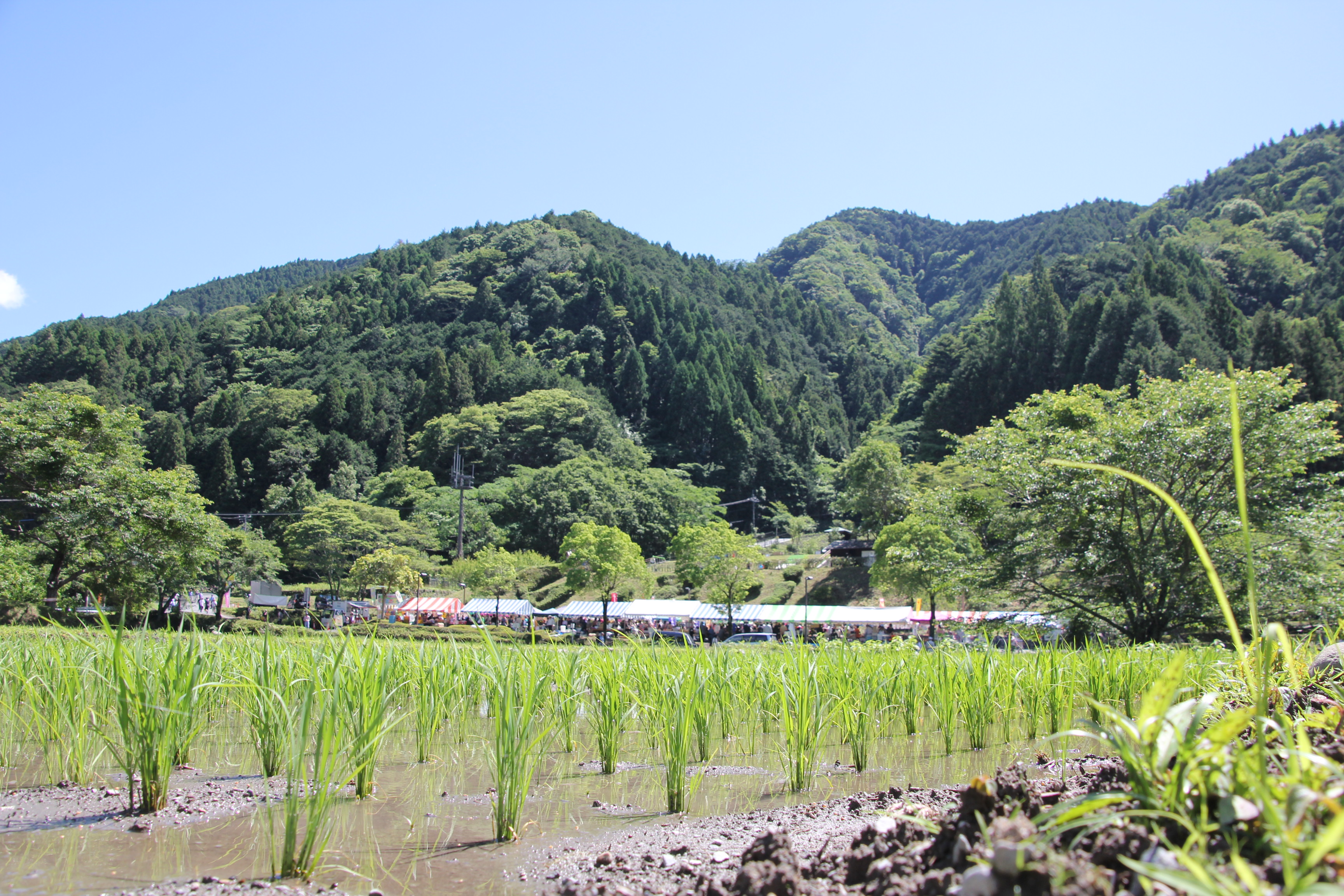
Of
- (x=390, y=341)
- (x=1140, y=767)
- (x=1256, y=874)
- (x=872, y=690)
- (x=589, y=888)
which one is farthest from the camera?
(x=390, y=341)

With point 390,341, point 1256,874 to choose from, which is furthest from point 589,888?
point 390,341

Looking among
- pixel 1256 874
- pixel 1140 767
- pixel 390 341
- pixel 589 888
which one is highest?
pixel 390 341

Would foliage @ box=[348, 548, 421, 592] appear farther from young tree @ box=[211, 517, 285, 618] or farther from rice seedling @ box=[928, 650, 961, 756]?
rice seedling @ box=[928, 650, 961, 756]

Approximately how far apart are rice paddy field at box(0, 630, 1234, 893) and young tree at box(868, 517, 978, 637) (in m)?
7.95

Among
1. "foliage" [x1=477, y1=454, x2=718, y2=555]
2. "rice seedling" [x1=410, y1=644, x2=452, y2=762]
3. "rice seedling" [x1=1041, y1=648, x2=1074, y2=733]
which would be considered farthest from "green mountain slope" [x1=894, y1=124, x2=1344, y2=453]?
"rice seedling" [x1=410, y1=644, x2=452, y2=762]

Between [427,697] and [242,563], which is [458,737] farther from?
[242,563]

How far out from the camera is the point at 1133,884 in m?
1.59

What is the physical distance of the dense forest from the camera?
5991 cm

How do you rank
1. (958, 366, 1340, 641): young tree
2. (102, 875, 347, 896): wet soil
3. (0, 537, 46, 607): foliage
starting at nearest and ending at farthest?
(102, 875, 347, 896): wet soil, (958, 366, 1340, 641): young tree, (0, 537, 46, 607): foliage

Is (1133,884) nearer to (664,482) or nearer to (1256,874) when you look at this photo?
(1256,874)

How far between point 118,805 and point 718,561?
104ft

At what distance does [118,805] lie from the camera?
3.60m

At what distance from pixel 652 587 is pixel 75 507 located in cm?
2987

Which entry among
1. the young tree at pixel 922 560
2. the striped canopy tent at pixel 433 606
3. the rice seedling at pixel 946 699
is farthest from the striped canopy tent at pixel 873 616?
the rice seedling at pixel 946 699
